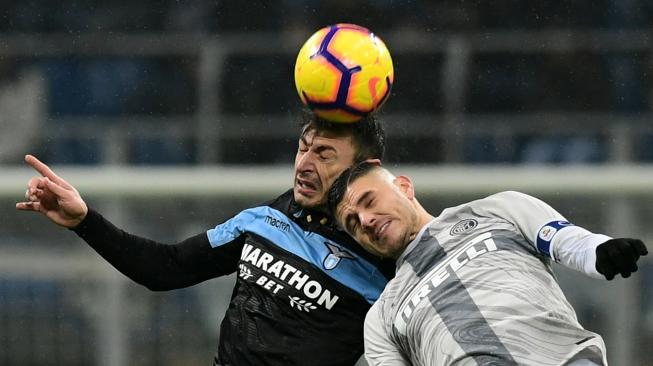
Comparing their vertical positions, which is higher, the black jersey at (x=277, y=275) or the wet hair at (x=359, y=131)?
the wet hair at (x=359, y=131)

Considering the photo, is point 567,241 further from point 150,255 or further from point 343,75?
point 150,255

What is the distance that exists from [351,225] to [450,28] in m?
3.57

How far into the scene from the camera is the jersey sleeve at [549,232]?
7.48 ft

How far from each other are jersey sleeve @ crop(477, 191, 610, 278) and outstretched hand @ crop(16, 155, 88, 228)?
0.88 meters

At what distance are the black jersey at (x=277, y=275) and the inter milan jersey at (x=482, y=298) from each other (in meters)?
0.12

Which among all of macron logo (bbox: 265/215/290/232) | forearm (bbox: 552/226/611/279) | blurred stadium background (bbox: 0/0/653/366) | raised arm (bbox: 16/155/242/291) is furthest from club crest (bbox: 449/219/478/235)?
blurred stadium background (bbox: 0/0/653/366)

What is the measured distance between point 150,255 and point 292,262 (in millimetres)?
327

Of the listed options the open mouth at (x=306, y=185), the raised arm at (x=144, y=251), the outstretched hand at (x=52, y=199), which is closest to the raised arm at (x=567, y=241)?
the open mouth at (x=306, y=185)

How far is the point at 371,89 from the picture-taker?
8.75 ft

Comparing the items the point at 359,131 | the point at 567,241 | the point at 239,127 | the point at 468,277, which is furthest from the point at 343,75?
the point at 239,127

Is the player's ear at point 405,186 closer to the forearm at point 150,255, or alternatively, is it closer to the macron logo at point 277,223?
the macron logo at point 277,223

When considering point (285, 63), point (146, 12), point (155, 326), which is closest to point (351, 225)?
point (155, 326)

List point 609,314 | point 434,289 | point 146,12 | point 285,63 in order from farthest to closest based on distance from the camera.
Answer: point 146,12
point 285,63
point 609,314
point 434,289

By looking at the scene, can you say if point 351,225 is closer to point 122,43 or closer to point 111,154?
point 111,154
